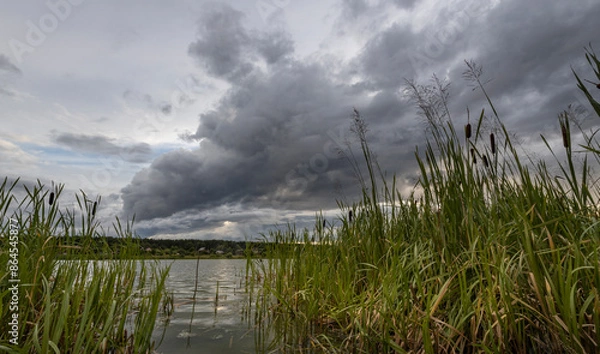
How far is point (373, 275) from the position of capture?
4.90 meters

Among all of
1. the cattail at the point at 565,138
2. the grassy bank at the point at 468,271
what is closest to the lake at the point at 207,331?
the grassy bank at the point at 468,271

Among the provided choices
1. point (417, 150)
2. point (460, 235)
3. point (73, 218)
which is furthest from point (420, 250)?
point (73, 218)

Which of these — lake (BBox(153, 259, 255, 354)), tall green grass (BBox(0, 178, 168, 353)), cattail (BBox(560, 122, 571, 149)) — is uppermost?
cattail (BBox(560, 122, 571, 149))

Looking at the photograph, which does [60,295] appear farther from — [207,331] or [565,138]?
[565,138]

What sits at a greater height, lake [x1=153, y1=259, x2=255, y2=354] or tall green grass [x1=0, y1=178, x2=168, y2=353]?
tall green grass [x1=0, y1=178, x2=168, y2=353]

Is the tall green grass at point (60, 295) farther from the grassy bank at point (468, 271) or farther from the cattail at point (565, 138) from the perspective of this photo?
the cattail at point (565, 138)

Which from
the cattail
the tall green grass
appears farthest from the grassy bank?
the tall green grass

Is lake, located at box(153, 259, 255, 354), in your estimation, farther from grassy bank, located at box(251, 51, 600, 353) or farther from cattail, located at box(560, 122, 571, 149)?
cattail, located at box(560, 122, 571, 149)

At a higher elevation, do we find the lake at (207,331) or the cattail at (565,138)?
the cattail at (565,138)

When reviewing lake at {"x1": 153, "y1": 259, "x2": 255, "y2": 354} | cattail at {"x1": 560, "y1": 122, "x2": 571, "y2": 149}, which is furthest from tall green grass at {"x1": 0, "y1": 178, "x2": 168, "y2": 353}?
cattail at {"x1": 560, "y1": 122, "x2": 571, "y2": 149}

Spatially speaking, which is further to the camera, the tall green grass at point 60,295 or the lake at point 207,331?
the lake at point 207,331

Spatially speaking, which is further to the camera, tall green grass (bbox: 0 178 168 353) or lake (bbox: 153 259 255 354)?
lake (bbox: 153 259 255 354)

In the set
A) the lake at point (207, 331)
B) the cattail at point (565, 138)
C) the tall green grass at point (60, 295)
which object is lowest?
the lake at point (207, 331)

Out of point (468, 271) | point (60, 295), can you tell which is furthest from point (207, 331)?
point (468, 271)
